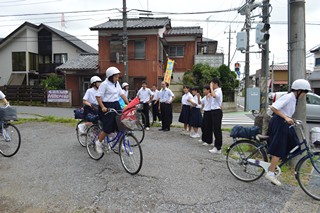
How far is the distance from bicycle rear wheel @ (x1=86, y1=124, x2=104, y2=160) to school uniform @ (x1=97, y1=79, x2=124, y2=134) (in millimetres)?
659

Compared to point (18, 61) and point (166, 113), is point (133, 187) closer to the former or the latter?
point (166, 113)

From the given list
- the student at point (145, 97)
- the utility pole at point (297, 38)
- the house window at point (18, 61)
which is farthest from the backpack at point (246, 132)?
the house window at point (18, 61)

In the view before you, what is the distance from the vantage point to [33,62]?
1204 inches

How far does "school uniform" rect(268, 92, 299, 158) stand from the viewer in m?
3.97

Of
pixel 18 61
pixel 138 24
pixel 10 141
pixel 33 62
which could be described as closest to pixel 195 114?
pixel 10 141

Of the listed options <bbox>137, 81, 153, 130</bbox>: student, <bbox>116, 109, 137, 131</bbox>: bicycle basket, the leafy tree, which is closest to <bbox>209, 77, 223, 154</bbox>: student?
<bbox>116, 109, 137, 131</bbox>: bicycle basket

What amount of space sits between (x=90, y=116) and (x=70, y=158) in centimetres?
104

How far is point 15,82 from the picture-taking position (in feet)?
96.3

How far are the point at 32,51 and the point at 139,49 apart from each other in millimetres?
16003

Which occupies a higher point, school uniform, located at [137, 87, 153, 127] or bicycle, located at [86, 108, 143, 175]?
school uniform, located at [137, 87, 153, 127]

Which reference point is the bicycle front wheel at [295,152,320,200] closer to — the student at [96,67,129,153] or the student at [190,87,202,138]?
the student at [96,67,129,153]

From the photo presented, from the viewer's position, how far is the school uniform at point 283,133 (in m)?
3.97

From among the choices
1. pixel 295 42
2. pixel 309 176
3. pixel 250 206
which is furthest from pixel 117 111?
pixel 295 42

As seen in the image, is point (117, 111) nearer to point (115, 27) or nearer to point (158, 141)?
point (158, 141)
